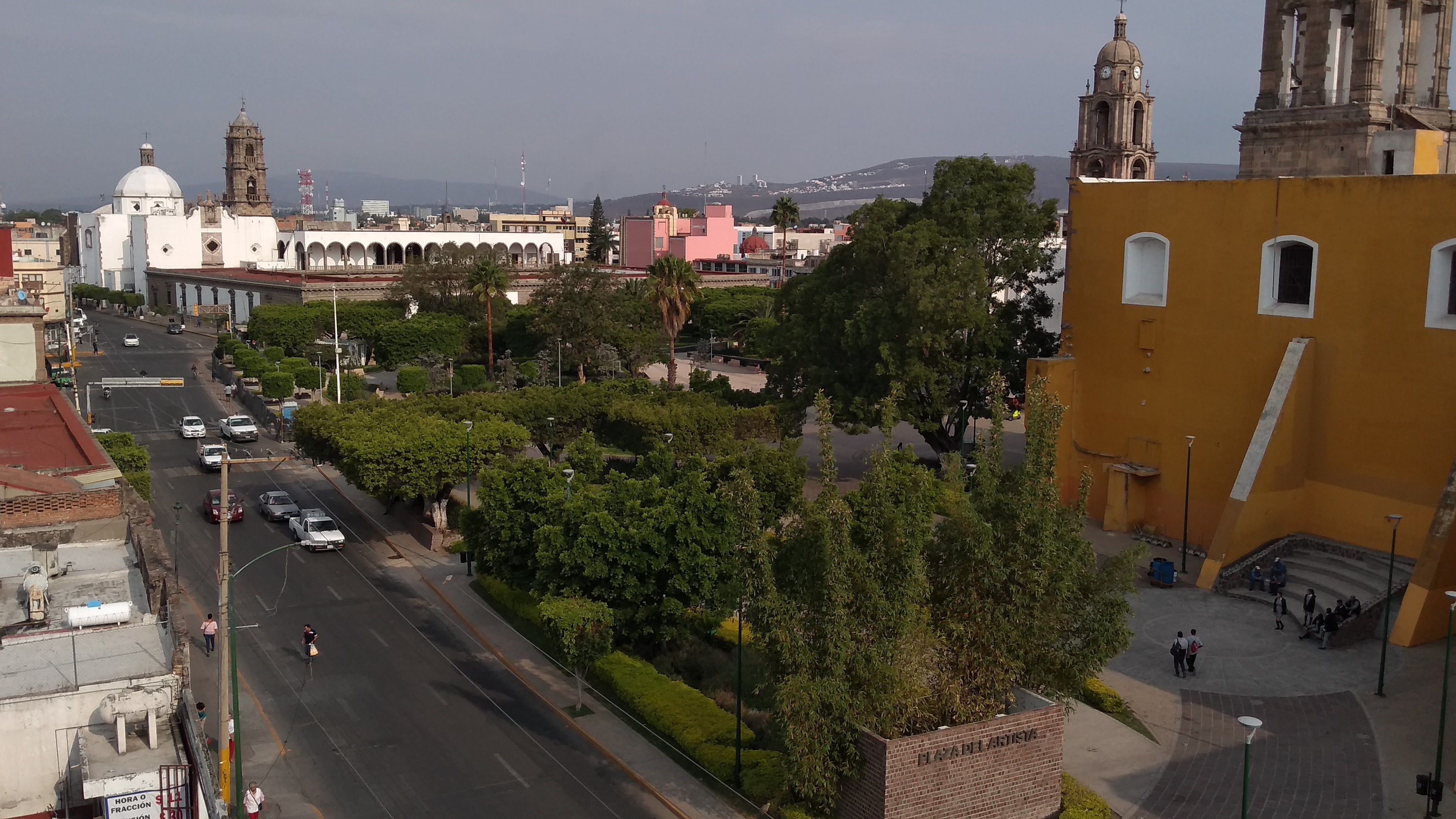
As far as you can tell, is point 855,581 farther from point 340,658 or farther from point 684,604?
point 340,658

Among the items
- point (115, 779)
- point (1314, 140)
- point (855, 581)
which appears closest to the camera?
point (115, 779)

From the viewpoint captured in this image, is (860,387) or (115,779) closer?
(115,779)

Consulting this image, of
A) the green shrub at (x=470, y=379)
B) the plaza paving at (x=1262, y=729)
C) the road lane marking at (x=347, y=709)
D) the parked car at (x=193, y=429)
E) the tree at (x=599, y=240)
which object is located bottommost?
the road lane marking at (x=347, y=709)

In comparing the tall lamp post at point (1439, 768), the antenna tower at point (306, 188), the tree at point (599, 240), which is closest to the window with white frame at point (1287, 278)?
the tall lamp post at point (1439, 768)

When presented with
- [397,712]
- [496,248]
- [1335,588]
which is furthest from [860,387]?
[496,248]

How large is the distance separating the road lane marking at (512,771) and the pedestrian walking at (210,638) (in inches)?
344

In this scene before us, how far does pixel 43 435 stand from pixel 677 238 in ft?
342

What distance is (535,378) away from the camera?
6266 centimetres

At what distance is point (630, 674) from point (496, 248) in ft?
279

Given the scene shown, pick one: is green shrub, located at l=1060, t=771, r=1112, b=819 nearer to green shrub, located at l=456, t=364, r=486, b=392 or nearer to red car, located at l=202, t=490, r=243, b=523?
red car, located at l=202, t=490, r=243, b=523

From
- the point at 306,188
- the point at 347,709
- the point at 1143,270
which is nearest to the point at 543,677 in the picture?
the point at 347,709

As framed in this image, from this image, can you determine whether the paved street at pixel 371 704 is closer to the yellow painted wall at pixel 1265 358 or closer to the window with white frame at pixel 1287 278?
the yellow painted wall at pixel 1265 358

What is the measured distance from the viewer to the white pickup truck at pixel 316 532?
3488cm

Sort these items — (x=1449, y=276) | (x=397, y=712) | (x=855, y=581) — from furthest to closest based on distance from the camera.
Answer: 1. (x=1449, y=276)
2. (x=397, y=712)
3. (x=855, y=581)
